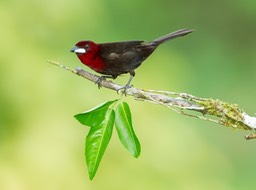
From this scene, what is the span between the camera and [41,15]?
13.5ft

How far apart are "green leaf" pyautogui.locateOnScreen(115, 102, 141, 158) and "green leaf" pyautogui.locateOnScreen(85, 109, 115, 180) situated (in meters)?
0.02

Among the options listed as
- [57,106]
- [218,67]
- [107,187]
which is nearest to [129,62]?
[107,187]

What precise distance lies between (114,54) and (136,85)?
2418mm

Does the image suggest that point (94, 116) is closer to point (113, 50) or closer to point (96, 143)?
point (96, 143)

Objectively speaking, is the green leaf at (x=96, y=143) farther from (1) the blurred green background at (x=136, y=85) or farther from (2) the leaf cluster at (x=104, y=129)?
(1) the blurred green background at (x=136, y=85)

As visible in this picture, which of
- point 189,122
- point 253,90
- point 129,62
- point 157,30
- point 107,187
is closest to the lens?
point 129,62

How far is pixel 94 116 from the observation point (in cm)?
109

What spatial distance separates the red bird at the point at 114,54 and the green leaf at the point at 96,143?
0.20 meters

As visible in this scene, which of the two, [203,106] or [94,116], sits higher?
[203,106]

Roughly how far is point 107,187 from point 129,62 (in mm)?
1863

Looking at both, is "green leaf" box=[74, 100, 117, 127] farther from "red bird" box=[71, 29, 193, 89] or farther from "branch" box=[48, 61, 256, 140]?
"red bird" box=[71, 29, 193, 89]

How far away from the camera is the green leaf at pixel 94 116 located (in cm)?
107

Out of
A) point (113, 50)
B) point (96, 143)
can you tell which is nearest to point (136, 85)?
point (113, 50)

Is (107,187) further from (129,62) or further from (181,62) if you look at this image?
(129,62)
